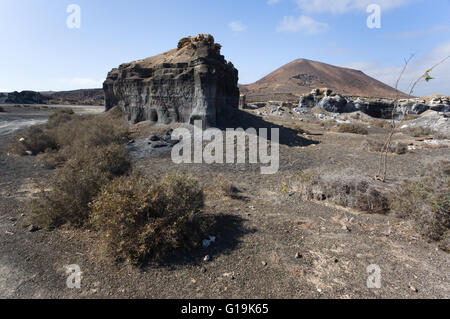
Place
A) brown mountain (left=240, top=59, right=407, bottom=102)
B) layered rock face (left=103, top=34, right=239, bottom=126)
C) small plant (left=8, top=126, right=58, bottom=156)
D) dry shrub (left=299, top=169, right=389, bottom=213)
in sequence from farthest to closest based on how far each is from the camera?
brown mountain (left=240, top=59, right=407, bottom=102), layered rock face (left=103, top=34, right=239, bottom=126), small plant (left=8, top=126, right=58, bottom=156), dry shrub (left=299, top=169, right=389, bottom=213)

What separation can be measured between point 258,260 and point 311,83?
76266 mm

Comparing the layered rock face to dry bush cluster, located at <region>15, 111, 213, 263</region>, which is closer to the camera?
dry bush cluster, located at <region>15, 111, 213, 263</region>

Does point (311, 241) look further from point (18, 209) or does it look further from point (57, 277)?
point (18, 209)

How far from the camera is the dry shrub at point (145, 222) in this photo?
9.82 ft

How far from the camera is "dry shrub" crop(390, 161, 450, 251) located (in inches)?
132

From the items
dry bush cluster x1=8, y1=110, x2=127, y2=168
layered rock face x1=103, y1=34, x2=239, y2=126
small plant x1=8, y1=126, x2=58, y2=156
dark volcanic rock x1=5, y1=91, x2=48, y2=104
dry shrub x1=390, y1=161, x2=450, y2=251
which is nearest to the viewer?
dry shrub x1=390, y1=161, x2=450, y2=251

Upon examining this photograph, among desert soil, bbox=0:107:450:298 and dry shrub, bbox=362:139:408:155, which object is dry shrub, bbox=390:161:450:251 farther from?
dry shrub, bbox=362:139:408:155

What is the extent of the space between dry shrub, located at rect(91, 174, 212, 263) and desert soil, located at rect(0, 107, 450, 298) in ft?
0.63

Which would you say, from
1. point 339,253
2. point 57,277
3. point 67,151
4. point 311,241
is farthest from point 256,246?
point 67,151

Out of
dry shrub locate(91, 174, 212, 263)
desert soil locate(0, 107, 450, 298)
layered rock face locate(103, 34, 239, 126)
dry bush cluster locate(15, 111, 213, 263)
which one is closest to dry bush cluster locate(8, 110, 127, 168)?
layered rock face locate(103, 34, 239, 126)

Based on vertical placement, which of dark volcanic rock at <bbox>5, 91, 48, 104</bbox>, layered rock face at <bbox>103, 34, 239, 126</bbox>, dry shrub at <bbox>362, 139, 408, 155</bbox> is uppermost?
dark volcanic rock at <bbox>5, 91, 48, 104</bbox>

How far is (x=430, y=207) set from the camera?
3.47m

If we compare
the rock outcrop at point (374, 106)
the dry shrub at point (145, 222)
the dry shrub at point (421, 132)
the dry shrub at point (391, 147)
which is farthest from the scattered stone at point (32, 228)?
the rock outcrop at point (374, 106)

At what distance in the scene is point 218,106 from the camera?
39.1 feet
